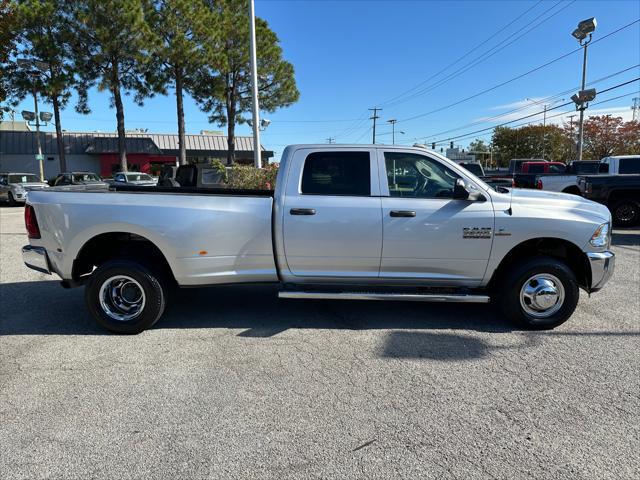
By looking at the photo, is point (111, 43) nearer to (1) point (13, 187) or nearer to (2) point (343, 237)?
(1) point (13, 187)

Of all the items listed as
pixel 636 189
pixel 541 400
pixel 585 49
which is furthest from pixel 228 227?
pixel 585 49

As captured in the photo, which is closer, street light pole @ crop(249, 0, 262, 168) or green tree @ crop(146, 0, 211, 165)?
street light pole @ crop(249, 0, 262, 168)

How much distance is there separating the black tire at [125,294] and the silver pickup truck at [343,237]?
0.4 inches

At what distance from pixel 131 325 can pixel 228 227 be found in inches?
56.9

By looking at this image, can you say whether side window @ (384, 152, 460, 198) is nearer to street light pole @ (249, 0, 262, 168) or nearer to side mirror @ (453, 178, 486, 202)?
side mirror @ (453, 178, 486, 202)

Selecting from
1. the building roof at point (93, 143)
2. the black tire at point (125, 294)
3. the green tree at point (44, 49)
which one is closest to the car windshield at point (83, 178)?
the green tree at point (44, 49)

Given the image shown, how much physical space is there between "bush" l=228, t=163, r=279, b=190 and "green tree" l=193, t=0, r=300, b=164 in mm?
16549

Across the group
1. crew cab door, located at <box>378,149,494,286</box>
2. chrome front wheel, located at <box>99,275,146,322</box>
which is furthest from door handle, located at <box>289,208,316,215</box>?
chrome front wheel, located at <box>99,275,146,322</box>

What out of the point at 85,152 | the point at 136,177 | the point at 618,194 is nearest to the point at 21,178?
the point at 136,177

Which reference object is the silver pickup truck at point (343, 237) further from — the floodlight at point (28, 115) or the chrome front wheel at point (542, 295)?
the floodlight at point (28, 115)

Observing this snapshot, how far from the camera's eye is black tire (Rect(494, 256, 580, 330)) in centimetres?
451

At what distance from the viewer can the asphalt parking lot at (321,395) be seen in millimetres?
2629

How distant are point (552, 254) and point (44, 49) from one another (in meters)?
31.5

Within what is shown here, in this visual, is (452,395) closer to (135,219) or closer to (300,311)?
(300,311)
